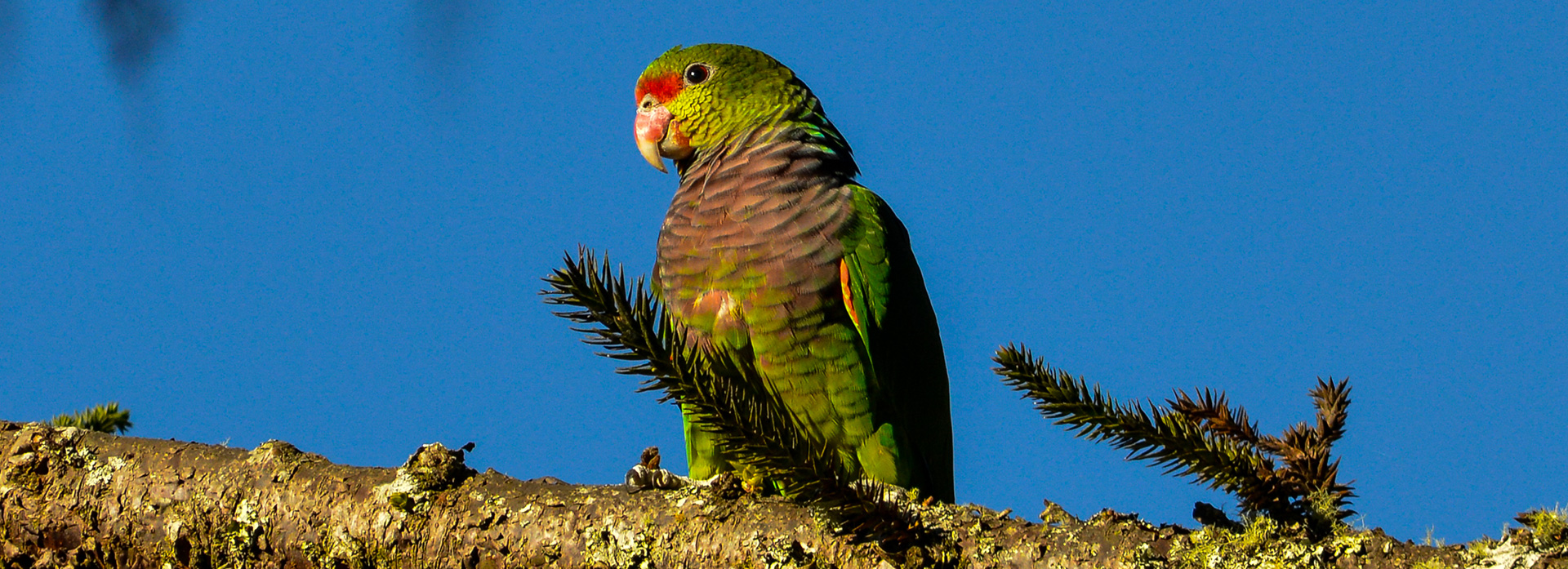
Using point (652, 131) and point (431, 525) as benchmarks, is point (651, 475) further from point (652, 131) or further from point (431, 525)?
point (652, 131)

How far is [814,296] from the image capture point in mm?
3820

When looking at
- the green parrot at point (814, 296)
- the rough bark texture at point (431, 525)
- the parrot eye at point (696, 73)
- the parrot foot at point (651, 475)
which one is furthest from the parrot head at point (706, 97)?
the rough bark texture at point (431, 525)

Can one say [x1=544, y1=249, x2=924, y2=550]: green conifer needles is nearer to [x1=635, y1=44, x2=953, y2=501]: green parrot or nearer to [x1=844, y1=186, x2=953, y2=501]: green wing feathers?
[x1=635, y1=44, x2=953, y2=501]: green parrot

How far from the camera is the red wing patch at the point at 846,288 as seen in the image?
386 centimetres

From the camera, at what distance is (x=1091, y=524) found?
77.0 inches

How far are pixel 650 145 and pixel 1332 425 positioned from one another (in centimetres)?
352

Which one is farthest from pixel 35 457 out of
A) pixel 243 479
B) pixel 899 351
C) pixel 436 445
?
pixel 899 351

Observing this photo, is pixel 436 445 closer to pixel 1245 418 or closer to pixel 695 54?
pixel 1245 418

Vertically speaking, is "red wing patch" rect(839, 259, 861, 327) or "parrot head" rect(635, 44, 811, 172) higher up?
"parrot head" rect(635, 44, 811, 172)

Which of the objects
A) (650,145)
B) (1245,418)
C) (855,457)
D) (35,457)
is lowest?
(35,457)

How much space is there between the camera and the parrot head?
4.68 meters

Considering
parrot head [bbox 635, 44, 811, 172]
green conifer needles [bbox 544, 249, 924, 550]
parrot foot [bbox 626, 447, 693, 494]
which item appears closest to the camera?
green conifer needles [bbox 544, 249, 924, 550]

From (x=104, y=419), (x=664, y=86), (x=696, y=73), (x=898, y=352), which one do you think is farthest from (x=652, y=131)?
(x=104, y=419)

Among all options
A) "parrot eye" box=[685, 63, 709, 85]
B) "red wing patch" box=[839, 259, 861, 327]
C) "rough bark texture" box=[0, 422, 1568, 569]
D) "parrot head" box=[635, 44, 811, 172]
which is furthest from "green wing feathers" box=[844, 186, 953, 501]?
"rough bark texture" box=[0, 422, 1568, 569]
